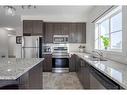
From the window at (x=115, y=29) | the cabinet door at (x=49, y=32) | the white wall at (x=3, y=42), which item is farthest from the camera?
the white wall at (x=3, y=42)

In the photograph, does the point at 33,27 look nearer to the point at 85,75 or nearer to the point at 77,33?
the point at 77,33

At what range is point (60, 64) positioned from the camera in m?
6.79

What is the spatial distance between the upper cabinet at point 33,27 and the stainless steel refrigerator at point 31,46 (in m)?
0.33

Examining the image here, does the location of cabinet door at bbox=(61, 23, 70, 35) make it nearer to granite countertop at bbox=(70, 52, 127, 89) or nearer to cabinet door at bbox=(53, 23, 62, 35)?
cabinet door at bbox=(53, 23, 62, 35)

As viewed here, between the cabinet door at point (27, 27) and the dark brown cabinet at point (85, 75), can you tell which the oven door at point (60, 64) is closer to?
the cabinet door at point (27, 27)

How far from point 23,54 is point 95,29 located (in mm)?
3092

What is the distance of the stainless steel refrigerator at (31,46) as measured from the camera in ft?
21.6

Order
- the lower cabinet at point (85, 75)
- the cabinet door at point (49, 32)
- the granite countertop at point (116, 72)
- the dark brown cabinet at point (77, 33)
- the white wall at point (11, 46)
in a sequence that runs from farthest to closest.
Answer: the white wall at point (11, 46) < the dark brown cabinet at point (77, 33) < the cabinet door at point (49, 32) < the lower cabinet at point (85, 75) < the granite countertop at point (116, 72)

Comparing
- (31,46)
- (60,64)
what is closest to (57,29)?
(31,46)

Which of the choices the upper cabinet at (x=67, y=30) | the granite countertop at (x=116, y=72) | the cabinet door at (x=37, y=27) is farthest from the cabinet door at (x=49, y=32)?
the granite countertop at (x=116, y=72)
